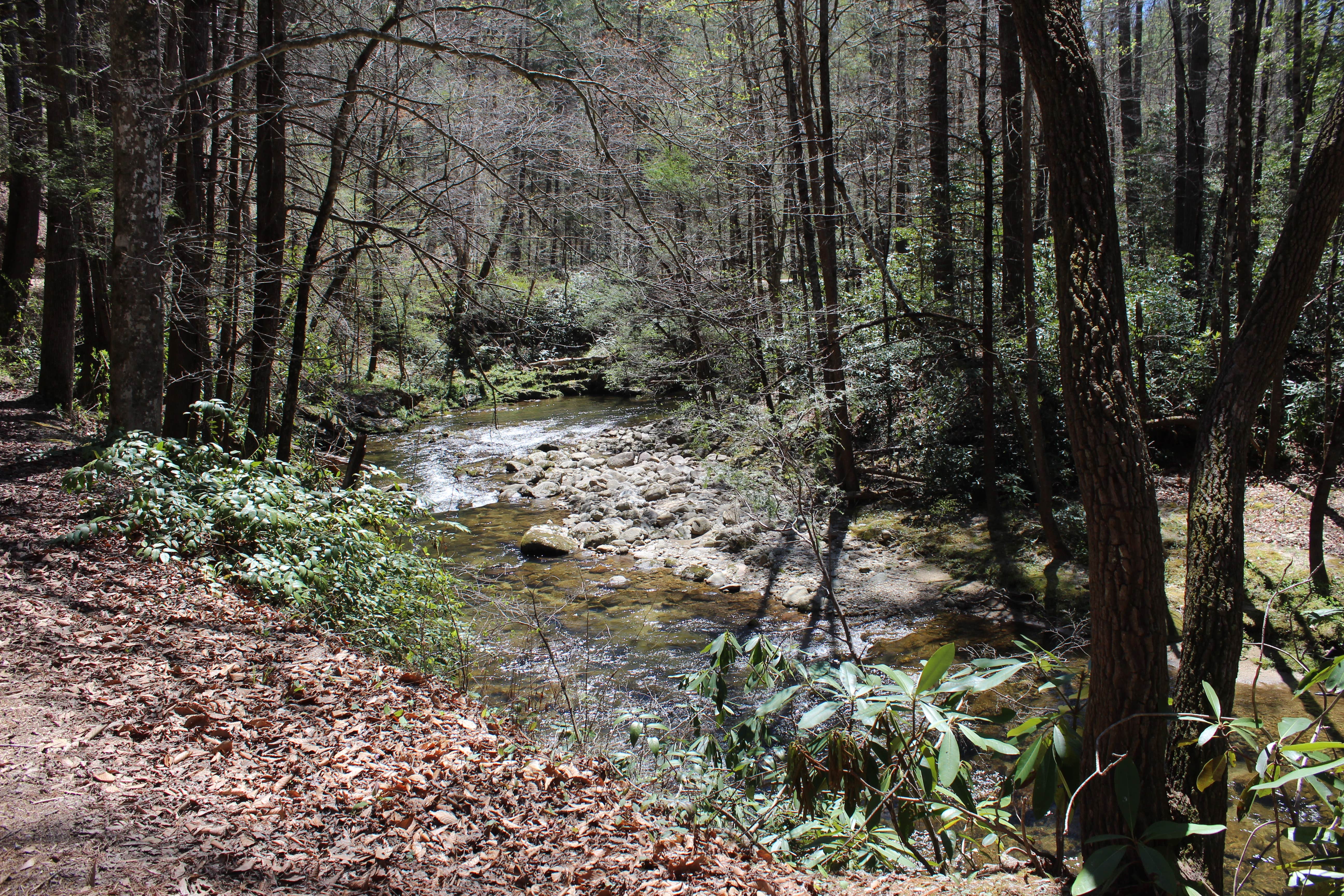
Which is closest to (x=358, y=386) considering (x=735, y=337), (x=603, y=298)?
(x=603, y=298)

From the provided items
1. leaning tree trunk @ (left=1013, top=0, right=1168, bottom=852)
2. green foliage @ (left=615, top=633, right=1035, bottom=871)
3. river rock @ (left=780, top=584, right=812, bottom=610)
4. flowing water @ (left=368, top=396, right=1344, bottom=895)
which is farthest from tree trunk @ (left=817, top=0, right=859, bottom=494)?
leaning tree trunk @ (left=1013, top=0, right=1168, bottom=852)

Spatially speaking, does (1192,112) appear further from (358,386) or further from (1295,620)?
(358,386)

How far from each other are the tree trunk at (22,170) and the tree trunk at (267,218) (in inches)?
122

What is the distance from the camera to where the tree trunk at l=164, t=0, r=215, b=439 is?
6457mm

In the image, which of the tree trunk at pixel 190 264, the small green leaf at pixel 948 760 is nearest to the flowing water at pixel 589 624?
the small green leaf at pixel 948 760

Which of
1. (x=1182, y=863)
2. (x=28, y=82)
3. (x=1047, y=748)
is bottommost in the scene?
(x=1182, y=863)

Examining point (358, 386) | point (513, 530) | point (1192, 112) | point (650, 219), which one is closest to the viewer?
point (650, 219)

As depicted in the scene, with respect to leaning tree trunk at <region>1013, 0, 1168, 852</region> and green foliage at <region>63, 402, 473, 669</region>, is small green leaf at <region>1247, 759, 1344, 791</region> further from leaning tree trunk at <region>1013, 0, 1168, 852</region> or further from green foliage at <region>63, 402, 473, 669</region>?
green foliage at <region>63, 402, 473, 669</region>

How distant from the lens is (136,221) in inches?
212

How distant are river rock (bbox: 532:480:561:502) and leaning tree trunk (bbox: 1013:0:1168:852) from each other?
1038 cm

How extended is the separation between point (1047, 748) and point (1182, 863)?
0.76 metres

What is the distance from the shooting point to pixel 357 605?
505 centimetres

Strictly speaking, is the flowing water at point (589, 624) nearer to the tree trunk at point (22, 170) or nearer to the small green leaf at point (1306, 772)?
the small green leaf at point (1306, 772)

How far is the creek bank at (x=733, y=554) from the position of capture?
7.79 metres
